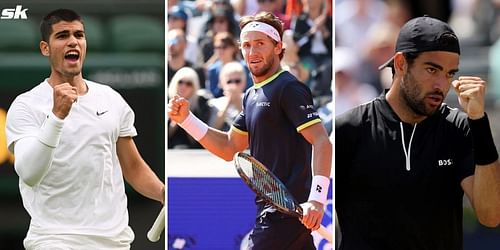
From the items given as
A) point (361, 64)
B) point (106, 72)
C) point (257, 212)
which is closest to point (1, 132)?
point (106, 72)

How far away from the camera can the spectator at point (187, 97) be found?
4.73m

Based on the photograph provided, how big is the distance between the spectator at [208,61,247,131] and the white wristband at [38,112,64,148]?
97cm

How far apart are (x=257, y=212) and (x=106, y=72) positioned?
106 centimetres

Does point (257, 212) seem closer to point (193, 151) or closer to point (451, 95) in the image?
point (193, 151)

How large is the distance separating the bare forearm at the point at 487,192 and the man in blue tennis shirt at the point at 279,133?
3.38 ft

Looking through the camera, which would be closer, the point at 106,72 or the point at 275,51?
the point at 275,51

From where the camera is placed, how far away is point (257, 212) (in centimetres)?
448

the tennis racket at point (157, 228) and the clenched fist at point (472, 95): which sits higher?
the clenched fist at point (472, 95)

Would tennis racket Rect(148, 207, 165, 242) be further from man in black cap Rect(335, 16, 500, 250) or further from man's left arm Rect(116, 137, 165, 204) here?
man in black cap Rect(335, 16, 500, 250)

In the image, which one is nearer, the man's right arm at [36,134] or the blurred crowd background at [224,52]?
the man's right arm at [36,134]

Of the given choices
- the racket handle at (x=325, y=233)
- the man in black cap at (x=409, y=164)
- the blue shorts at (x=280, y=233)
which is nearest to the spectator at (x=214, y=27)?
the blue shorts at (x=280, y=233)

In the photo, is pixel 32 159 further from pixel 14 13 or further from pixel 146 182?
pixel 14 13

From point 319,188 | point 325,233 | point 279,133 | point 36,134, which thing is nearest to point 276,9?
point 279,133

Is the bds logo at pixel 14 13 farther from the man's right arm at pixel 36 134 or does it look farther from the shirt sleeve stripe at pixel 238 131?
the shirt sleeve stripe at pixel 238 131
